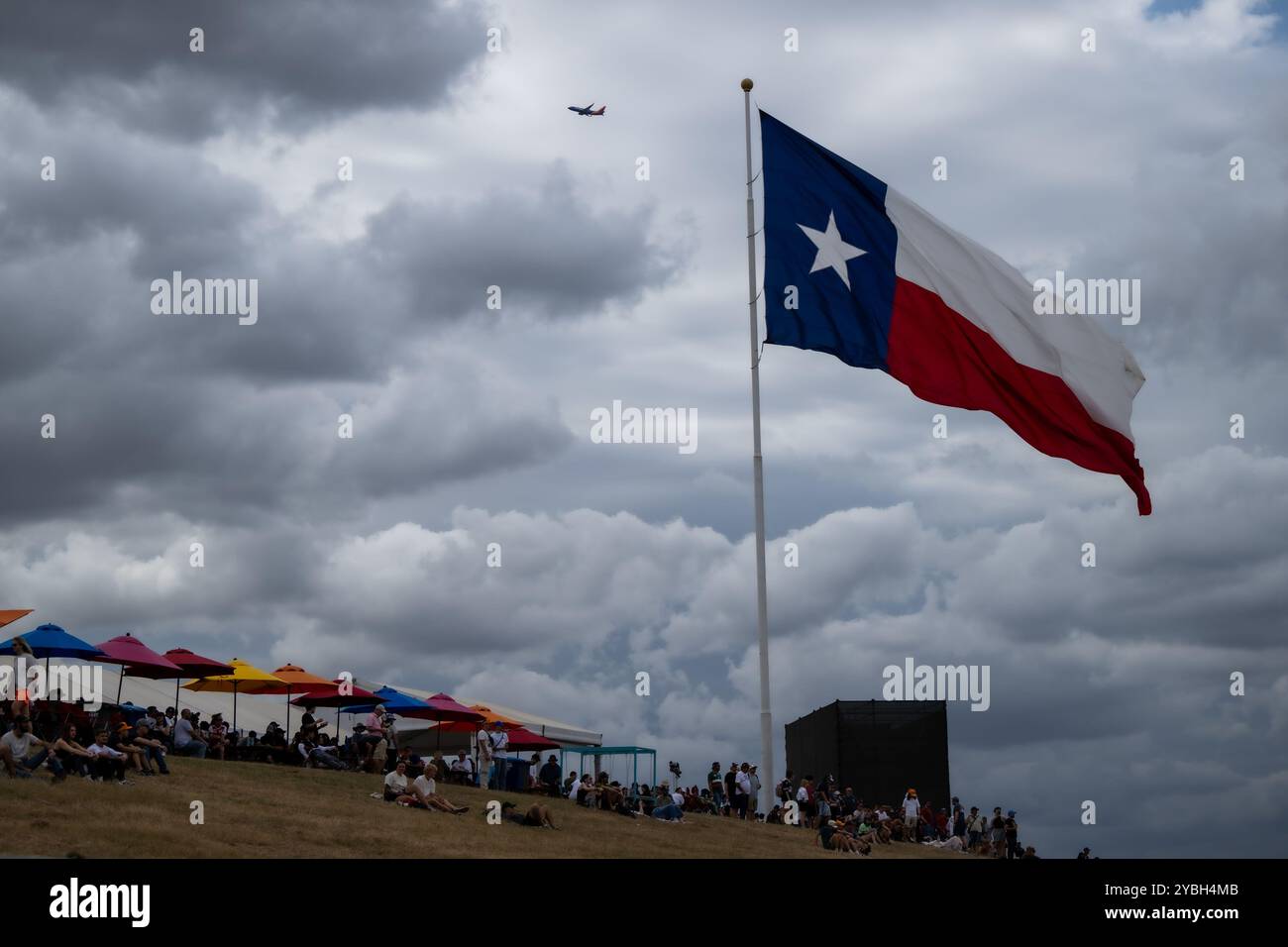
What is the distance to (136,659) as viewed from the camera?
→ 111ft

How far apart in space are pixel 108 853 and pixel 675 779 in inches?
851

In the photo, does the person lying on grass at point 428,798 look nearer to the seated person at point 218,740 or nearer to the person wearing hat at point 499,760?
the person wearing hat at point 499,760

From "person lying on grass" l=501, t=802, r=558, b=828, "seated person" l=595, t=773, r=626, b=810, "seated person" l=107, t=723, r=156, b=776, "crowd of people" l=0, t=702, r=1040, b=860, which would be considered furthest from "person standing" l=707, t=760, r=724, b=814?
"seated person" l=107, t=723, r=156, b=776

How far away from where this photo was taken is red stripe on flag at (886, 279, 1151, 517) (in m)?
27.1

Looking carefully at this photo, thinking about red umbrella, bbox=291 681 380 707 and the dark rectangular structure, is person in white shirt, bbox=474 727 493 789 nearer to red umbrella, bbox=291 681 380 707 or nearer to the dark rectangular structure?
Answer: red umbrella, bbox=291 681 380 707

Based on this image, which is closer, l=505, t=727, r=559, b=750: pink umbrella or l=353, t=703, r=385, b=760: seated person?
l=353, t=703, r=385, b=760: seated person

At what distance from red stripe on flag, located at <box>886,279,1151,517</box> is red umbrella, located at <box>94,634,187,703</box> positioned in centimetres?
1773

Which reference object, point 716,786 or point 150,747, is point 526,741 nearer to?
point 716,786

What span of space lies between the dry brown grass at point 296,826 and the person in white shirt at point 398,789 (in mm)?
335

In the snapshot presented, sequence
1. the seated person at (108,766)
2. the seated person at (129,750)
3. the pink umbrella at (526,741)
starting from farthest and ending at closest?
the pink umbrella at (526,741)
the seated person at (129,750)
the seated person at (108,766)

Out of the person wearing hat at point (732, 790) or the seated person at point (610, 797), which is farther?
the person wearing hat at point (732, 790)

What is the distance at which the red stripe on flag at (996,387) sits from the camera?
1069 inches

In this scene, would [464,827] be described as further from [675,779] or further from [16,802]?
[675,779]

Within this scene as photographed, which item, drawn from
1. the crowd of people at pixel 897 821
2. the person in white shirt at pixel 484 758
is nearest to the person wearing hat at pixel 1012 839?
the crowd of people at pixel 897 821
